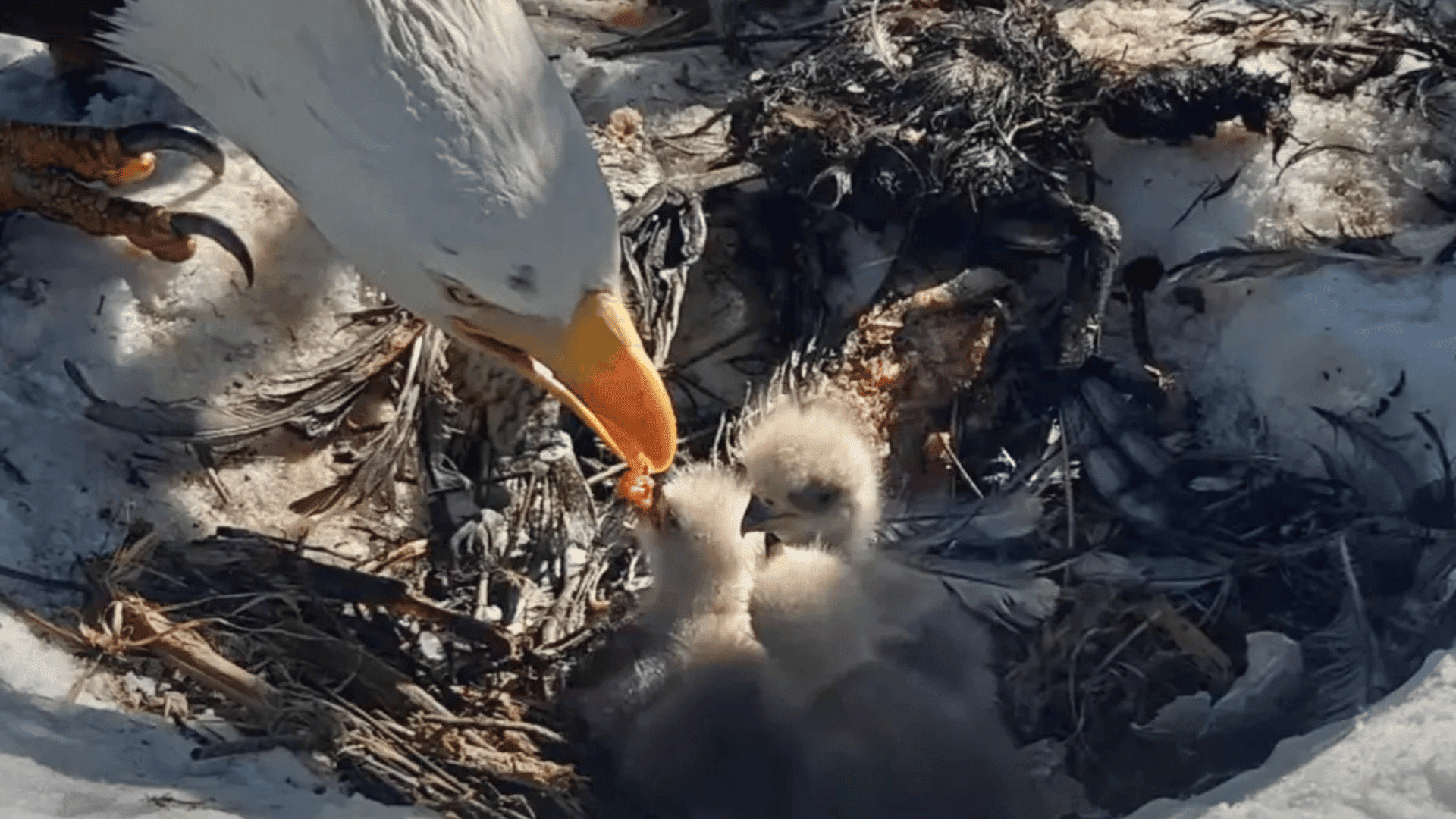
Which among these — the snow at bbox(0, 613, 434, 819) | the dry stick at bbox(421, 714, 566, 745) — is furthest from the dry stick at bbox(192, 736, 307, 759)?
the dry stick at bbox(421, 714, 566, 745)

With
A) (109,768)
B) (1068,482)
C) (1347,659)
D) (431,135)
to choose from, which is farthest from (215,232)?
(1347,659)

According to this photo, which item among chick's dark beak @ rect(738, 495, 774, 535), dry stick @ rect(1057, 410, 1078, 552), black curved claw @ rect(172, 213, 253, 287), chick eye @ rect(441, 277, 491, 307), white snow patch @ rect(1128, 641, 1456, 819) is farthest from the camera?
black curved claw @ rect(172, 213, 253, 287)

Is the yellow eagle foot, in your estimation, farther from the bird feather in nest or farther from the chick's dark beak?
the bird feather in nest

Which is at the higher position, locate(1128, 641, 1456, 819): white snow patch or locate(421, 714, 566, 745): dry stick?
locate(1128, 641, 1456, 819): white snow patch

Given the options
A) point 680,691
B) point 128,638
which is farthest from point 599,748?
point 128,638

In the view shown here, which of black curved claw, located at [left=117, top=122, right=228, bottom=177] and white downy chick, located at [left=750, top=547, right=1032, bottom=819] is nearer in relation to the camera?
white downy chick, located at [left=750, top=547, right=1032, bottom=819]

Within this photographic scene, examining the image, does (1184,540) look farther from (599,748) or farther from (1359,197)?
(599,748)

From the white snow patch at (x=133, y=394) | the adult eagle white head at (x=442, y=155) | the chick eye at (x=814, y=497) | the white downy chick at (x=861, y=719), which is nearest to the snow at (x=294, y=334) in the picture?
the white snow patch at (x=133, y=394)
